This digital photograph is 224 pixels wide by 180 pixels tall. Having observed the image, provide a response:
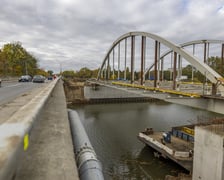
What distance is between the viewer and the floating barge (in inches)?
477

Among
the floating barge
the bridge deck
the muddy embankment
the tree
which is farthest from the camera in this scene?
the tree

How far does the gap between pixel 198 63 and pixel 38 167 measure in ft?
57.0

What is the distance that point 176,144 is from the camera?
47.0 feet

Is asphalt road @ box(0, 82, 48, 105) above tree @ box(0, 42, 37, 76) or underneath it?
underneath

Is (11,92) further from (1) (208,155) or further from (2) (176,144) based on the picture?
(1) (208,155)

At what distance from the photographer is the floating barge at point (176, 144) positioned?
12.1 metres

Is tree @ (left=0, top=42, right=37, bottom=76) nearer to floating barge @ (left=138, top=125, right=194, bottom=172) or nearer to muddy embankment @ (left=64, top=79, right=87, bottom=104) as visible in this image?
muddy embankment @ (left=64, top=79, right=87, bottom=104)

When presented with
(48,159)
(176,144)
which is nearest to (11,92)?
(176,144)

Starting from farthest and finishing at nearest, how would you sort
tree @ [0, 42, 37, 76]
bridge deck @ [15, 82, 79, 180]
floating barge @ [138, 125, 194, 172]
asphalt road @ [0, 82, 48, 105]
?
tree @ [0, 42, 37, 76]
floating barge @ [138, 125, 194, 172]
asphalt road @ [0, 82, 48, 105]
bridge deck @ [15, 82, 79, 180]

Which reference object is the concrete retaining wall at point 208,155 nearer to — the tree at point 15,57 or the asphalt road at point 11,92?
the asphalt road at point 11,92

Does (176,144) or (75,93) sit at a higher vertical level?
(75,93)

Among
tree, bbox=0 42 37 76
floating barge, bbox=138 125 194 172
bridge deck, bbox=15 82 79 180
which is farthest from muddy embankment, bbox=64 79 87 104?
bridge deck, bbox=15 82 79 180

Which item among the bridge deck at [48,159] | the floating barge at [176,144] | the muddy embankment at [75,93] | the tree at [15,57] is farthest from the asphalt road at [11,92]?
the tree at [15,57]

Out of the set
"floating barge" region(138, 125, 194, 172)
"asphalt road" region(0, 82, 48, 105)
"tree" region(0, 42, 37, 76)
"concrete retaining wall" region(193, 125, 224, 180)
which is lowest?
"floating barge" region(138, 125, 194, 172)
